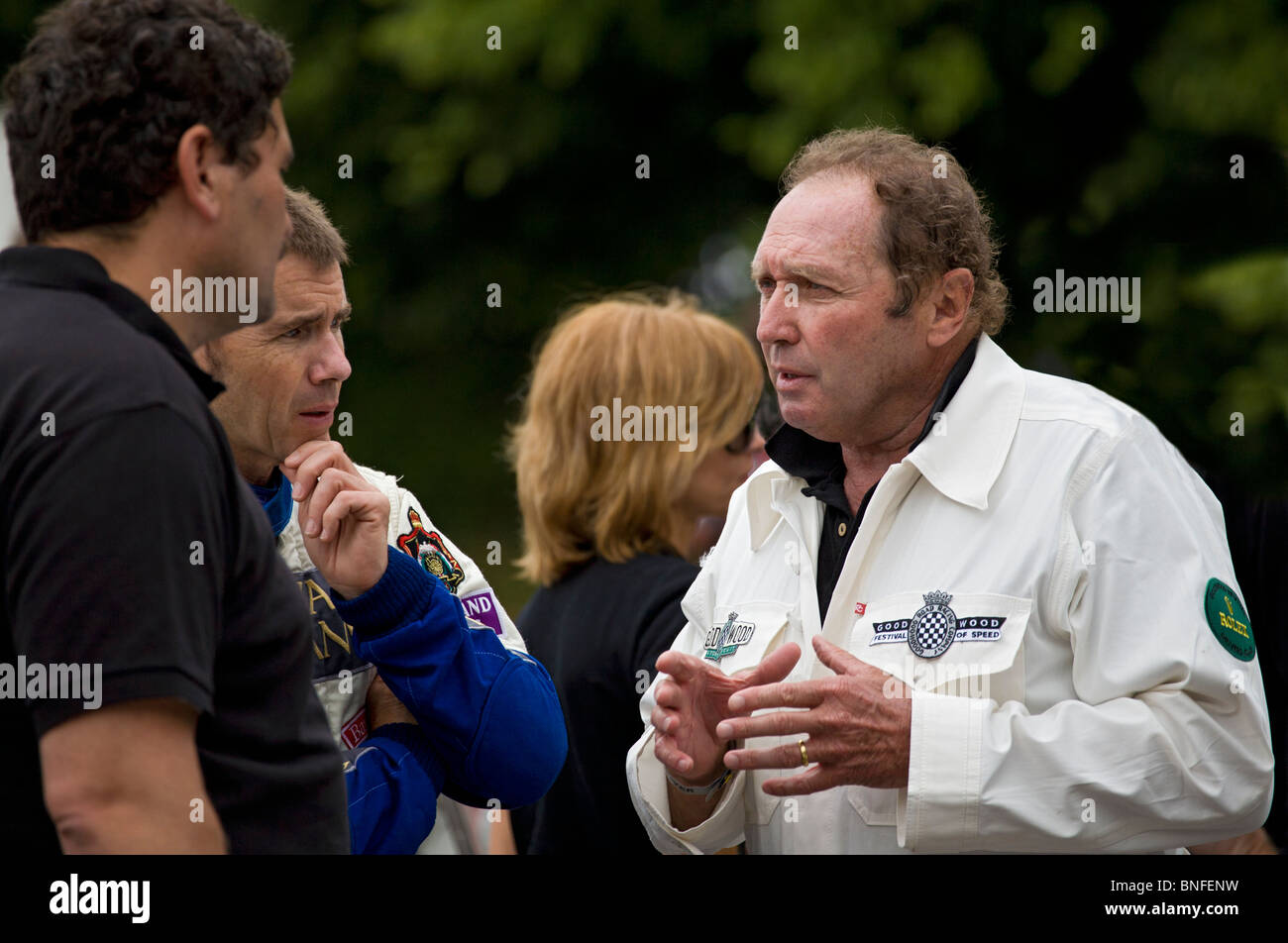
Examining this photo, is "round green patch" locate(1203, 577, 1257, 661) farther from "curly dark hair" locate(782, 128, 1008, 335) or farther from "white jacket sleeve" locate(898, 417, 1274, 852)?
"curly dark hair" locate(782, 128, 1008, 335)

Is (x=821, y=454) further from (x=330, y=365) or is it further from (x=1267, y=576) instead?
(x=1267, y=576)

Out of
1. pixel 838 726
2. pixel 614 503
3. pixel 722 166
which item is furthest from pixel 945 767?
pixel 722 166

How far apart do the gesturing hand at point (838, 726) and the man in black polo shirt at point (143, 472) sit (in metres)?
0.76

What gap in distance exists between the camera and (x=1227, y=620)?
256cm

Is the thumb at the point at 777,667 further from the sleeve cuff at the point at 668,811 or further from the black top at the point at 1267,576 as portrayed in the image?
the black top at the point at 1267,576

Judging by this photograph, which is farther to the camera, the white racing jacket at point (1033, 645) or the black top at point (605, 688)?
the black top at point (605, 688)

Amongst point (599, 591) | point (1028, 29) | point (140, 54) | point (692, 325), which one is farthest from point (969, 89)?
point (140, 54)

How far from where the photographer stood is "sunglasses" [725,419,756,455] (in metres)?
3.96

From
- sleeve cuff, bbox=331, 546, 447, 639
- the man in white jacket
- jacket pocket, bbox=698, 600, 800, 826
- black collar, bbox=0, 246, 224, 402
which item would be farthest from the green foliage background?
black collar, bbox=0, 246, 224, 402

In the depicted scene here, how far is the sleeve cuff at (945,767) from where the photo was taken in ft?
8.16

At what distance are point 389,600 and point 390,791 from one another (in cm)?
34

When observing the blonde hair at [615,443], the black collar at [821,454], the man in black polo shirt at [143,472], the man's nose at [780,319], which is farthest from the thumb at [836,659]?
the blonde hair at [615,443]

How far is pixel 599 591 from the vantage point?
12.1 ft

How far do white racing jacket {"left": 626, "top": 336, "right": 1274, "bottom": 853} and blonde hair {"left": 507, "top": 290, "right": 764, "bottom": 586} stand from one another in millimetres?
816
